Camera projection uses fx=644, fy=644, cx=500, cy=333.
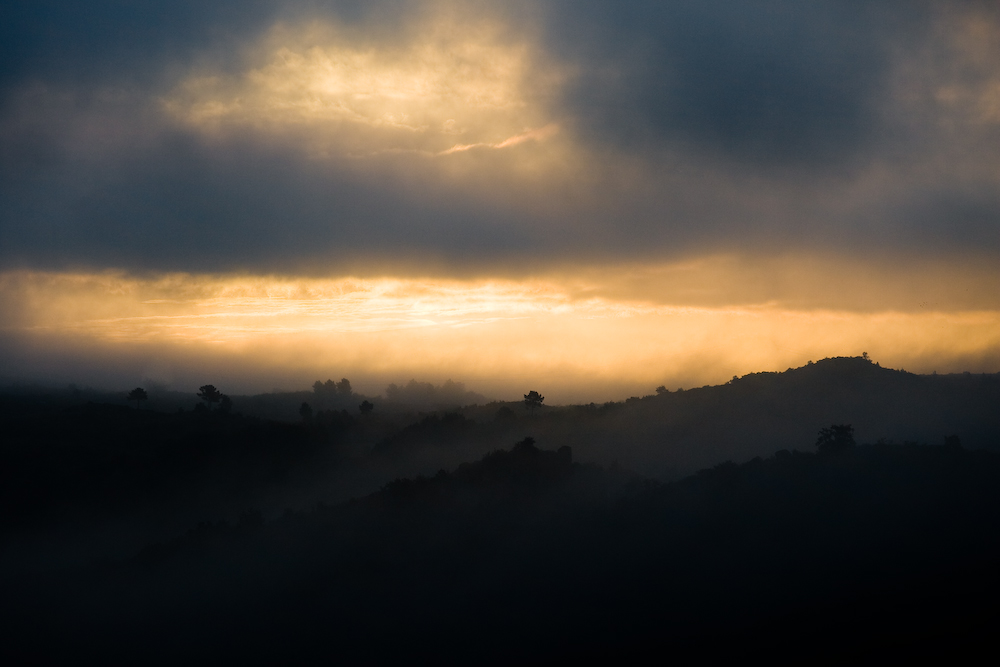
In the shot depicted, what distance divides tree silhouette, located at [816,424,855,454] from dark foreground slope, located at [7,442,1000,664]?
5955mm

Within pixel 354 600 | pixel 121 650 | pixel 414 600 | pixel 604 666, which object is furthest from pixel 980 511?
pixel 121 650

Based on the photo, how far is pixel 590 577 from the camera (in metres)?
137

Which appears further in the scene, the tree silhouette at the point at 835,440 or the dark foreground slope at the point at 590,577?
the tree silhouette at the point at 835,440

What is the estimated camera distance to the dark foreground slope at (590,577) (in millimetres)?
109875

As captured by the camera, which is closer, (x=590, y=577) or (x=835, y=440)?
(x=590, y=577)

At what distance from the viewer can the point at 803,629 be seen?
352 ft

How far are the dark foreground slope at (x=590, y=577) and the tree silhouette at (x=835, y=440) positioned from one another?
5.95 m

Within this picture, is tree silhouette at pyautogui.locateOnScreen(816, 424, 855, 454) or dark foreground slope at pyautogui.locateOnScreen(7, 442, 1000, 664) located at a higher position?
tree silhouette at pyautogui.locateOnScreen(816, 424, 855, 454)

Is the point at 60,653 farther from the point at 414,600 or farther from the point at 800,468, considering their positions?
the point at 800,468

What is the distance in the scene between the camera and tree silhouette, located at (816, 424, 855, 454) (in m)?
163

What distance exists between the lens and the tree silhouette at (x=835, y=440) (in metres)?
163

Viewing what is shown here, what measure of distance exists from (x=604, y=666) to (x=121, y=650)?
396 feet

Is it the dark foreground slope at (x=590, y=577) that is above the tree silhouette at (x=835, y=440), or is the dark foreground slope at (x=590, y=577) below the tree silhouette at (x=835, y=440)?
below

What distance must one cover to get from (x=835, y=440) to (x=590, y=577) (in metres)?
77.3
